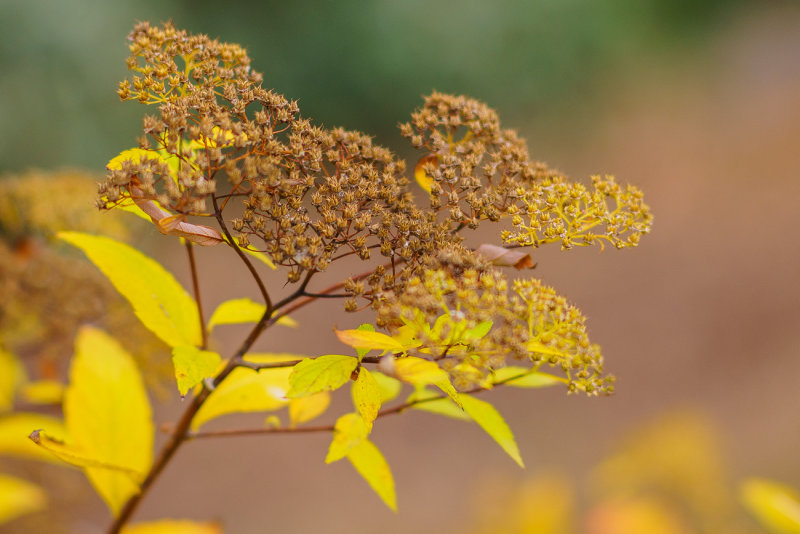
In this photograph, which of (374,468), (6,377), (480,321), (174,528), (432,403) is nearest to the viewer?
(480,321)

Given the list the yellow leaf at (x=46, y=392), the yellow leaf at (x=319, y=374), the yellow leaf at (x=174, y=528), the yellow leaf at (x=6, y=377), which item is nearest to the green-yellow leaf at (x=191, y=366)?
the yellow leaf at (x=319, y=374)

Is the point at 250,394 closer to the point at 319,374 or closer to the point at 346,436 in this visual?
the point at 346,436

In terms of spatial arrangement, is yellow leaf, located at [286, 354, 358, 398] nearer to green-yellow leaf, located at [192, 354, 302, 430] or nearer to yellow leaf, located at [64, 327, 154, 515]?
green-yellow leaf, located at [192, 354, 302, 430]

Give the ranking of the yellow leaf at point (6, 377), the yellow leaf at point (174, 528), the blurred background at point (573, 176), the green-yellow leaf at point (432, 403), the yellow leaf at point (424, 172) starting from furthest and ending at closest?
1. the blurred background at point (573, 176)
2. the yellow leaf at point (6, 377)
3. the yellow leaf at point (174, 528)
4. the green-yellow leaf at point (432, 403)
5. the yellow leaf at point (424, 172)

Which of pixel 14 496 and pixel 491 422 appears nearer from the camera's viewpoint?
pixel 491 422

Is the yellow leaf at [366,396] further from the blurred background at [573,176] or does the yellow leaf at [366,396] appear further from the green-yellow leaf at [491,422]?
the blurred background at [573,176]

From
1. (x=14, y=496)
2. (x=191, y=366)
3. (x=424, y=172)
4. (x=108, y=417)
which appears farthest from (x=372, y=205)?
(x=14, y=496)

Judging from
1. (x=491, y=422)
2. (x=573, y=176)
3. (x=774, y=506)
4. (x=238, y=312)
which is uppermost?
(x=573, y=176)

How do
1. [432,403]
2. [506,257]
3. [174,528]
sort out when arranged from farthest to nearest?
[174,528] < [432,403] < [506,257]
